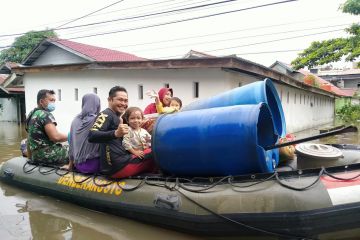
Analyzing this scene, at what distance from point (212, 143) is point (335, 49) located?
1848 cm

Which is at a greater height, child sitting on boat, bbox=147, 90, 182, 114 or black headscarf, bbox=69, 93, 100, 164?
child sitting on boat, bbox=147, 90, 182, 114

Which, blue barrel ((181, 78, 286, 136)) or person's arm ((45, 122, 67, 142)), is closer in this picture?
blue barrel ((181, 78, 286, 136))

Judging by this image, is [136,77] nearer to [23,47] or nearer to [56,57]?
[56,57]

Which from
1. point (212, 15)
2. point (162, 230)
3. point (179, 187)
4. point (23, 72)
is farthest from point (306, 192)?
point (23, 72)

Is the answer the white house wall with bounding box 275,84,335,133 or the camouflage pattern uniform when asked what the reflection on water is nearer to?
the camouflage pattern uniform

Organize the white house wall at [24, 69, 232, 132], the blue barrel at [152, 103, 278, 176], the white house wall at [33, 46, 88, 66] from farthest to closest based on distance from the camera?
the white house wall at [33, 46, 88, 66]
the white house wall at [24, 69, 232, 132]
the blue barrel at [152, 103, 278, 176]

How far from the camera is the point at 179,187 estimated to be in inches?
163

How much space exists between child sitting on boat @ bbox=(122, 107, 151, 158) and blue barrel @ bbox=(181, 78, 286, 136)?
2.64 ft

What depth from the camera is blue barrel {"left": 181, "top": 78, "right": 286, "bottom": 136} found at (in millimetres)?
4477

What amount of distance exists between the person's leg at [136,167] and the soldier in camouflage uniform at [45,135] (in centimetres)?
178

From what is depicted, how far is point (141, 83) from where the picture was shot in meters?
12.1

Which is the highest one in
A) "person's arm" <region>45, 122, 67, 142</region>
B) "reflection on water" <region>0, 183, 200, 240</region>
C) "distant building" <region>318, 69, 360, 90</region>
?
"distant building" <region>318, 69, 360, 90</region>

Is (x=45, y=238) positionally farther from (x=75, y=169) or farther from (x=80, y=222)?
(x=75, y=169)

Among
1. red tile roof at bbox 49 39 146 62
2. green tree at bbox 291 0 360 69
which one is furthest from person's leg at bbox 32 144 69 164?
green tree at bbox 291 0 360 69
